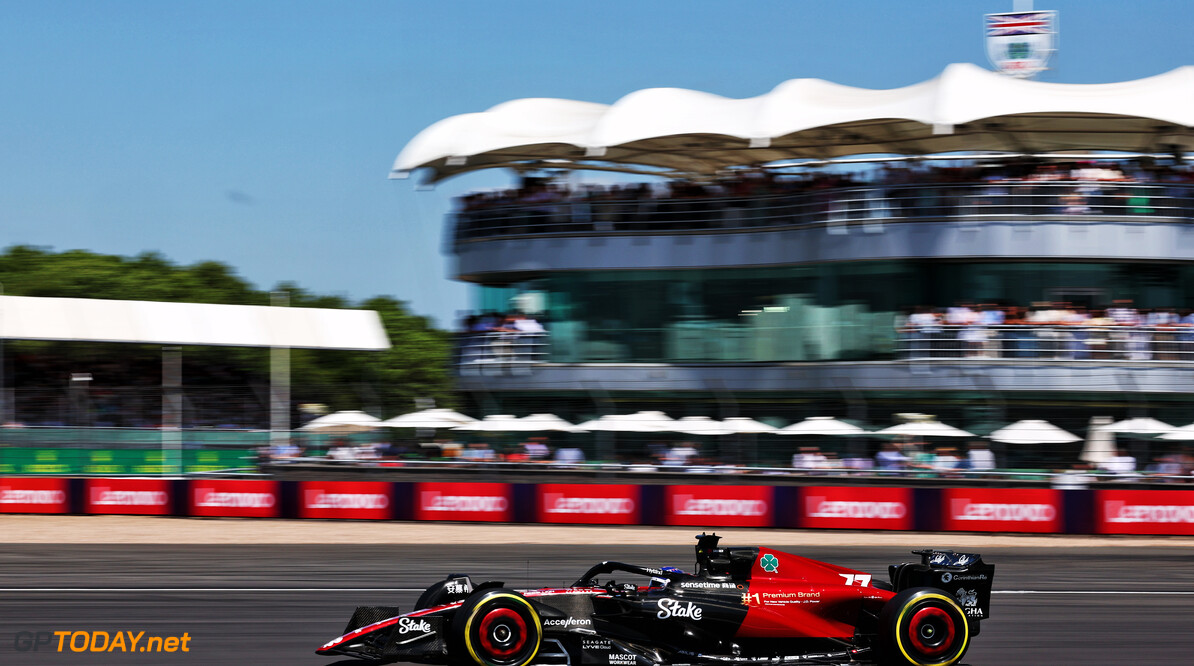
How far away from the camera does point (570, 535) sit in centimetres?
2123

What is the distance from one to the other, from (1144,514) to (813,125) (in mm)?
11878

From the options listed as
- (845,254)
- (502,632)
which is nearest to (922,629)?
(502,632)

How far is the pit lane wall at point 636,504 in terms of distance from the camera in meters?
21.1

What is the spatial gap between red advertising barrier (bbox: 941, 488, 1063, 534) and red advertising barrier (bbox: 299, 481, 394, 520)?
10.2m

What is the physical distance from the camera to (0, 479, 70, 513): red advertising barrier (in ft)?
77.6

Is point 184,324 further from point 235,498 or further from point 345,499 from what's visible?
point 345,499

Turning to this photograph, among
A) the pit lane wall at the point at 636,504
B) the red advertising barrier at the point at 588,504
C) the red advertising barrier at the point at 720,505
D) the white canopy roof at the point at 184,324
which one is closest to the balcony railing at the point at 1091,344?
the pit lane wall at the point at 636,504

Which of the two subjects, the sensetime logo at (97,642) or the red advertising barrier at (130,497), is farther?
the red advertising barrier at (130,497)

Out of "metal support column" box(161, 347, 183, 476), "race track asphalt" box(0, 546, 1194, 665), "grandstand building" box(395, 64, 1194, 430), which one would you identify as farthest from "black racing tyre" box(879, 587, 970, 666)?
"metal support column" box(161, 347, 183, 476)

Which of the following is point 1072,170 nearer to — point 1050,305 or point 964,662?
point 1050,305

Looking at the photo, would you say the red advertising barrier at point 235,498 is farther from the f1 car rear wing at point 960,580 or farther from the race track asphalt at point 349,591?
the f1 car rear wing at point 960,580

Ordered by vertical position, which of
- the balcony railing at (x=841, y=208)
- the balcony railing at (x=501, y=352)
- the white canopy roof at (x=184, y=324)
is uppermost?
the balcony railing at (x=841, y=208)

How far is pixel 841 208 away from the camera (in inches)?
1115

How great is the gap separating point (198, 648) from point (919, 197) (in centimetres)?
2092
